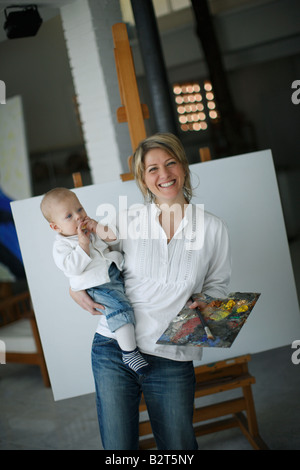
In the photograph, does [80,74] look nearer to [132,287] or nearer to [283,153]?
[132,287]

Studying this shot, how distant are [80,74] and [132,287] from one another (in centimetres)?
257

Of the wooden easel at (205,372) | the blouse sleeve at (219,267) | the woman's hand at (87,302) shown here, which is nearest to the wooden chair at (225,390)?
the wooden easel at (205,372)

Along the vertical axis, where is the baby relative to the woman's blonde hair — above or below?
below

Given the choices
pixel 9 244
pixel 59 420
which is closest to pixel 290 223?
pixel 9 244

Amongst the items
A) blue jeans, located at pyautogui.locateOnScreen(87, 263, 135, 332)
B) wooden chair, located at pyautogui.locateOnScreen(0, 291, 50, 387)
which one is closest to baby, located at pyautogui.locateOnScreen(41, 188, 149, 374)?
blue jeans, located at pyautogui.locateOnScreen(87, 263, 135, 332)

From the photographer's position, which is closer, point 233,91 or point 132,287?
point 132,287

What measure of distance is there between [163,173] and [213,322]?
56 cm

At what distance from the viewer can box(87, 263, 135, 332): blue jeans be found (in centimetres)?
163

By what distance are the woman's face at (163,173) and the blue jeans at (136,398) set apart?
1.91 feet

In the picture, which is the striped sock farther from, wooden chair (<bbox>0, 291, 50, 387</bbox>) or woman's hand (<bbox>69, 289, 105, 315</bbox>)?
wooden chair (<bbox>0, 291, 50, 387</bbox>)

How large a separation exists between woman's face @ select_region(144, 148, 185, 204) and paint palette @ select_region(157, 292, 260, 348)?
15.8 inches

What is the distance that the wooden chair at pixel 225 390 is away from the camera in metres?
2.27
